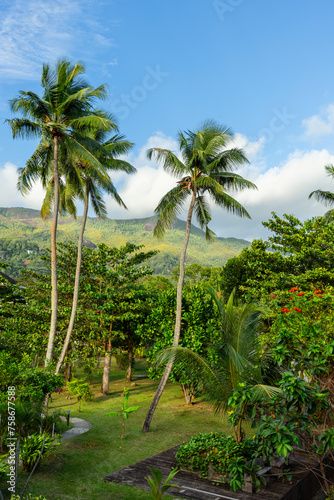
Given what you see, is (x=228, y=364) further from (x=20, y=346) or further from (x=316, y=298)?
(x=20, y=346)

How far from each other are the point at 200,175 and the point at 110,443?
10.4 metres

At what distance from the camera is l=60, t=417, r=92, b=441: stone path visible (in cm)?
1247

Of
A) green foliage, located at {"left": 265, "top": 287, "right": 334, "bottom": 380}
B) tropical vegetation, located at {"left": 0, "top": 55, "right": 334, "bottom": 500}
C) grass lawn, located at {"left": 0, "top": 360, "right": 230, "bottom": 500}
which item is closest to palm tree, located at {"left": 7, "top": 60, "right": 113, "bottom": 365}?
tropical vegetation, located at {"left": 0, "top": 55, "right": 334, "bottom": 500}

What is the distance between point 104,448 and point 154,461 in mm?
2483

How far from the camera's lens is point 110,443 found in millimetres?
12156

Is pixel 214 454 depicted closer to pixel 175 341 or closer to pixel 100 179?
pixel 175 341

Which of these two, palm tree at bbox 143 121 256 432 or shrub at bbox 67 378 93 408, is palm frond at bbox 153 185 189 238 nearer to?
palm tree at bbox 143 121 256 432

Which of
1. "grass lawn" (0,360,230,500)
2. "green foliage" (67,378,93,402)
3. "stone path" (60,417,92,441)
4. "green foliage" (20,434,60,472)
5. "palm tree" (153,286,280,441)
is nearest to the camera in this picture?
"grass lawn" (0,360,230,500)

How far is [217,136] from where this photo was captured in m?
15.0

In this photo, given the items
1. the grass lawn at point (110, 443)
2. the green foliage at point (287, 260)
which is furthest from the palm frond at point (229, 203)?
the grass lawn at point (110, 443)

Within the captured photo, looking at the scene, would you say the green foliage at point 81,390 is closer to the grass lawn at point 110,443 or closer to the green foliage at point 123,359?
the grass lawn at point 110,443

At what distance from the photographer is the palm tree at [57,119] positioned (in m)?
14.4

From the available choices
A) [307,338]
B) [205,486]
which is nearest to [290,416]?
[307,338]

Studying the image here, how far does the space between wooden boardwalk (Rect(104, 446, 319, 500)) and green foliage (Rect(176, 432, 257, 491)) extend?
0.83 ft
